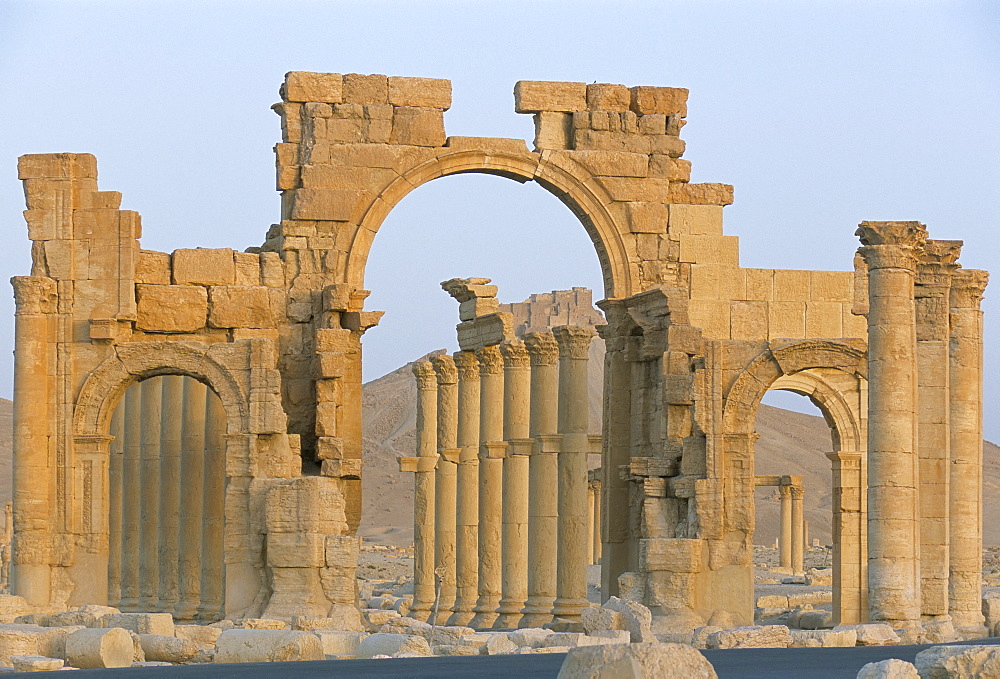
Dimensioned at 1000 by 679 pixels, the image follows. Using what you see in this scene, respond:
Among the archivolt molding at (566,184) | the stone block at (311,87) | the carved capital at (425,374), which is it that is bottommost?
→ the carved capital at (425,374)

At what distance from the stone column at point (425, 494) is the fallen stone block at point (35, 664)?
52.5ft

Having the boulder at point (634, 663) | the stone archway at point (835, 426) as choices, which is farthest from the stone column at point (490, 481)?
the boulder at point (634, 663)

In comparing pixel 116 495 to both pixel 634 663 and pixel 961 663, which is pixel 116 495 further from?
pixel 634 663

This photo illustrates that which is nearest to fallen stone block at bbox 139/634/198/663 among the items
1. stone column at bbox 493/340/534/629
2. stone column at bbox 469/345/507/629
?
stone column at bbox 493/340/534/629

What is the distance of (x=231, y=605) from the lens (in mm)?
25500

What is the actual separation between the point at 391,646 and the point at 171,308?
8.67 meters

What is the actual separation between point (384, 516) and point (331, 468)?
5750 centimetres

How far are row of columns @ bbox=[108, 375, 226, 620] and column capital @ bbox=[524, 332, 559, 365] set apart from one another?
5.06 meters

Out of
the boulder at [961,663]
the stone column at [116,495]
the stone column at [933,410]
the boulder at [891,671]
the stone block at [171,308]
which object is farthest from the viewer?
the stone column at [116,495]

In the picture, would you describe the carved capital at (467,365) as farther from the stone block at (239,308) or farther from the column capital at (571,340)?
the stone block at (239,308)

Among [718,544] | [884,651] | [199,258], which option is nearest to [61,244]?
[199,258]

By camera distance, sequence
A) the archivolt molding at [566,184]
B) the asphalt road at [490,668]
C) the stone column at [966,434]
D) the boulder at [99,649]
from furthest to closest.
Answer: the archivolt molding at [566,184]
the stone column at [966,434]
the boulder at [99,649]
the asphalt road at [490,668]

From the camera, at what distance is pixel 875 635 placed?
A: 21766 mm

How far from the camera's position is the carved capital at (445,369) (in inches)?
1380
